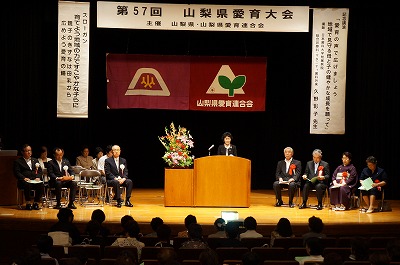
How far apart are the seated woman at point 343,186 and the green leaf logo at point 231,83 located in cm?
246

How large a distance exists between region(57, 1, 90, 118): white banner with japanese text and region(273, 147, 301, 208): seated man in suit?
3.79m

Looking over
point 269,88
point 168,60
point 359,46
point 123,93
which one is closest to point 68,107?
point 123,93

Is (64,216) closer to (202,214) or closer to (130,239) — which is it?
(130,239)

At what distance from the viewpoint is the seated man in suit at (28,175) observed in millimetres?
11758

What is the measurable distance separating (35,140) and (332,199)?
6243 millimetres

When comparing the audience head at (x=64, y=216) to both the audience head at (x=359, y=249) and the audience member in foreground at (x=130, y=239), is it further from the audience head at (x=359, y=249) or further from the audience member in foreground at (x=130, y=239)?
the audience head at (x=359, y=249)

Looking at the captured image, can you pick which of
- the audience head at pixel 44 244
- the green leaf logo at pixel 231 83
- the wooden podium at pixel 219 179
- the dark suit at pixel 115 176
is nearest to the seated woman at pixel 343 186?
the wooden podium at pixel 219 179

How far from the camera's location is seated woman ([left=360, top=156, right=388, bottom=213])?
12055mm

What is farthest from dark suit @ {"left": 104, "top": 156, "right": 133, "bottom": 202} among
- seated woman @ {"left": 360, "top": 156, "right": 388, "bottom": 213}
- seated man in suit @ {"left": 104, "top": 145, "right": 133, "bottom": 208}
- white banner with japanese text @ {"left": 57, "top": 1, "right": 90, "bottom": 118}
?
seated woman @ {"left": 360, "top": 156, "right": 388, "bottom": 213}

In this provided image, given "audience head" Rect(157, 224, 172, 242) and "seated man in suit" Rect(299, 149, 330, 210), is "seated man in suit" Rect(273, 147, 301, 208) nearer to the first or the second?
"seated man in suit" Rect(299, 149, 330, 210)

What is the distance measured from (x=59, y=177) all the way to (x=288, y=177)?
4217 millimetres

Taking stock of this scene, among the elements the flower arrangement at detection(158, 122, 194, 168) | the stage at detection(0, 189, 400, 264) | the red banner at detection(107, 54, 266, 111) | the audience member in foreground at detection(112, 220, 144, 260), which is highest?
the red banner at detection(107, 54, 266, 111)

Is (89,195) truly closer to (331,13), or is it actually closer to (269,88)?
(269,88)

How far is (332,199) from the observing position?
12484mm
